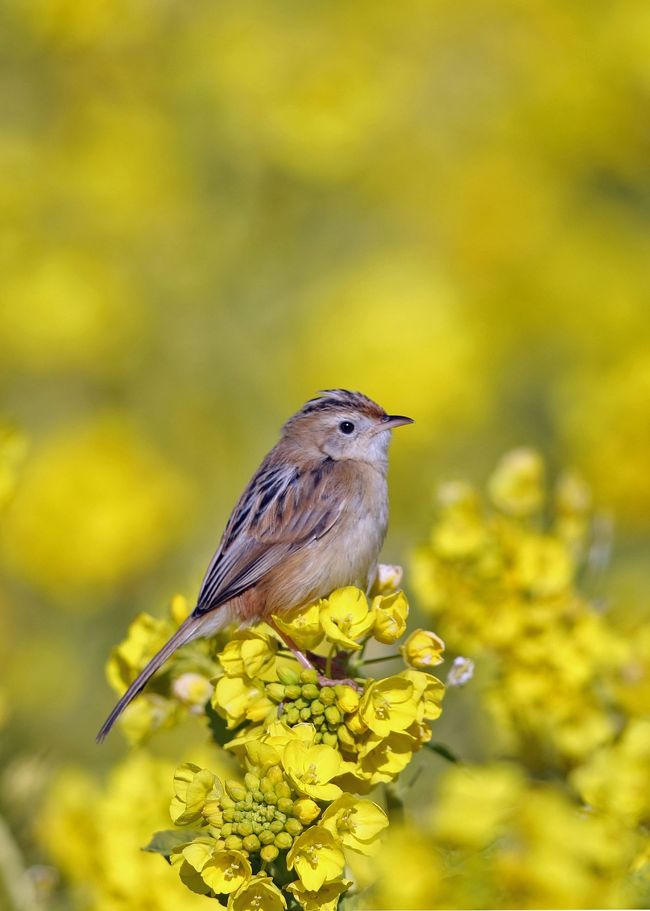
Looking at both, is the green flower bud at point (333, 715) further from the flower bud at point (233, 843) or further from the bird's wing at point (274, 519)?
the bird's wing at point (274, 519)

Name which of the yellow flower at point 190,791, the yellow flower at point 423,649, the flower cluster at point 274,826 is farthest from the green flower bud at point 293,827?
the yellow flower at point 423,649

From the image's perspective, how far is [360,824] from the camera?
78.7 inches

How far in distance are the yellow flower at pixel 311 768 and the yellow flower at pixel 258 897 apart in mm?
151

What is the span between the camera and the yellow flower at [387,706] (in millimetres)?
2031

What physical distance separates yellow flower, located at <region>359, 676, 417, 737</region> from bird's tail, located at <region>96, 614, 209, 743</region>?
0.62 meters

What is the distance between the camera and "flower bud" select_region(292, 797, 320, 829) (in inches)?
75.2

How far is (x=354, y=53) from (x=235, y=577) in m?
6.30

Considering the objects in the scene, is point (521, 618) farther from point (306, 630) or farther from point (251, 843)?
point (251, 843)

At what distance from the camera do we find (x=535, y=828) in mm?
2289

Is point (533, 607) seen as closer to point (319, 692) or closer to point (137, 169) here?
point (319, 692)

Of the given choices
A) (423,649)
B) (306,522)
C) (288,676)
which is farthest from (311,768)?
(306,522)

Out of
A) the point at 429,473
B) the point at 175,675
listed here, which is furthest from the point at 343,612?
the point at 429,473

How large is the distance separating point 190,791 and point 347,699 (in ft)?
1.02

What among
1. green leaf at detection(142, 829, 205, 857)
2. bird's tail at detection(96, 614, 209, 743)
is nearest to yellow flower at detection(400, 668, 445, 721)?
green leaf at detection(142, 829, 205, 857)
